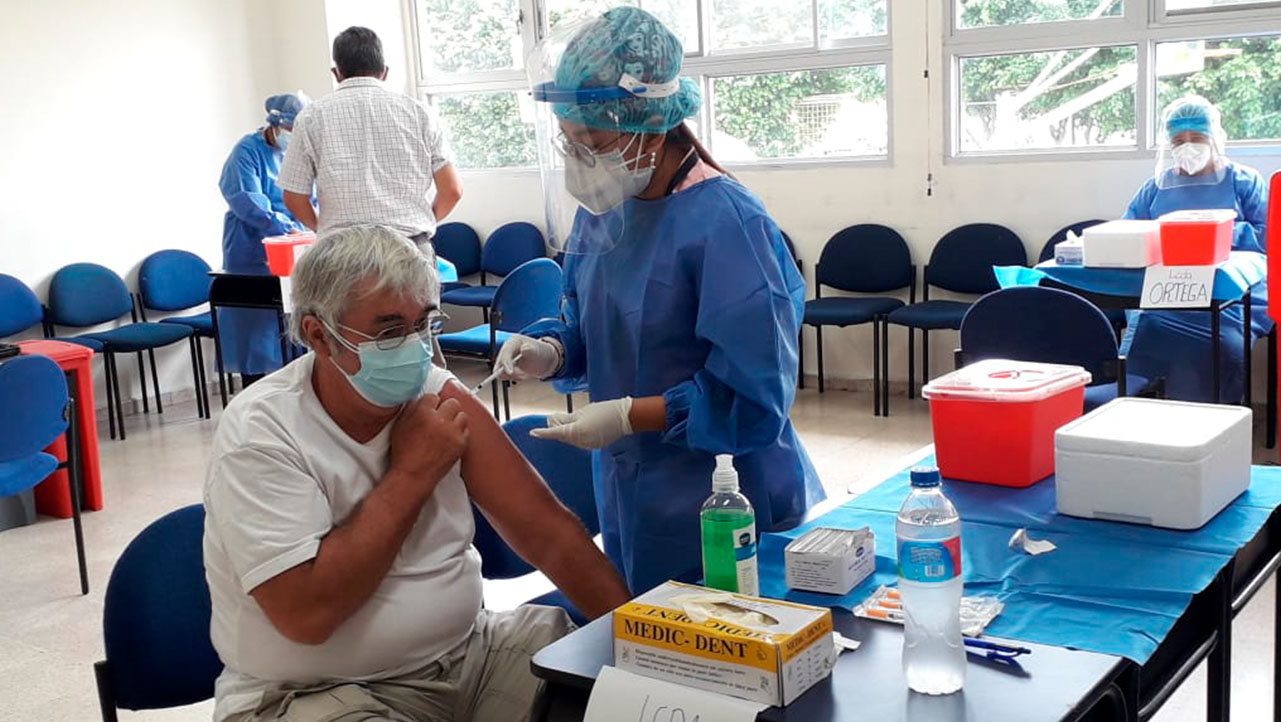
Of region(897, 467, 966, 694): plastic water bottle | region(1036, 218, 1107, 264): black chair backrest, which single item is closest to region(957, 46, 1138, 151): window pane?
region(1036, 218, 1107, 264): black chair backrest

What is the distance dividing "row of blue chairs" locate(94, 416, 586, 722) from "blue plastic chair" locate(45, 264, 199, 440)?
4.00 m

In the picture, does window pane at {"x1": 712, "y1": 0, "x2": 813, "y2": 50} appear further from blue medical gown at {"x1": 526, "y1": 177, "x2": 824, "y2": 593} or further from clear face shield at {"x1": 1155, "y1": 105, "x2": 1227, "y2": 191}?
blue medical gown at {"x1": 526, "y1": 177, "x2": 824, "y2": 593}

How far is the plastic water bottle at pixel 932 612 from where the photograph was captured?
50.3 inches

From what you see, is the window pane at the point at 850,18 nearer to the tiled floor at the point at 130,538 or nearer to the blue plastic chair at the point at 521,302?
the tiled floor at the point at 130,538

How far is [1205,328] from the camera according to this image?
4410 mm

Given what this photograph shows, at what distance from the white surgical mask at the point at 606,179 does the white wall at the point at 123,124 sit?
4.51 m

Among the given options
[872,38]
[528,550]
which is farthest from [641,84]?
[872,38]

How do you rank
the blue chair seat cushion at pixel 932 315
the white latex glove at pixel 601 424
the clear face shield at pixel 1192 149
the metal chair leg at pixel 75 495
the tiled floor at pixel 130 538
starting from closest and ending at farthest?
the white latex glove at pixel 601 424 < the tiled floor at pixel 130 538 < the metal chair leg at pixel 75 495 < the clear face shield at pixel 1192 149 < the blue chair seat cushion at pixel 932 315

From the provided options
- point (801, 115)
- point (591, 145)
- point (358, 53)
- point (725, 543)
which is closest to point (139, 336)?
point (358, 53)

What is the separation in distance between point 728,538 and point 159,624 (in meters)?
0.88

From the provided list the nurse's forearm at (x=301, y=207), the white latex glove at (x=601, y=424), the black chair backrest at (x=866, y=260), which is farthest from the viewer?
the black chair backrest at (x=866, y=260)

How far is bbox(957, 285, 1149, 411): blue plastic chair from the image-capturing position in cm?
321

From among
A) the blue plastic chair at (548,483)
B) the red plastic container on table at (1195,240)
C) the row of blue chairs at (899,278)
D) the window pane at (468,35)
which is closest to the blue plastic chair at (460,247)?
the window pane at (468,35)

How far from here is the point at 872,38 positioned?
548cm
